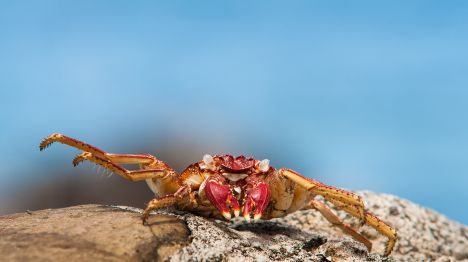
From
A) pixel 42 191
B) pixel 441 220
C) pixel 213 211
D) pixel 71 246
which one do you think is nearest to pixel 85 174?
pixel 42 191

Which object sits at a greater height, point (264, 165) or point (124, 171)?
point (264, 165)

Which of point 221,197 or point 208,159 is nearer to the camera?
point 221,197

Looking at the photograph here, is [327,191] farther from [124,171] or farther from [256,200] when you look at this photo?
[124,171]

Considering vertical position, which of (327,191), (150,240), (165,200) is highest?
(327,191)

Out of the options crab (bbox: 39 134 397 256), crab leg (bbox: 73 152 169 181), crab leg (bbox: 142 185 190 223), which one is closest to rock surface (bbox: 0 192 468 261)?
crab leg (bbox: 142 185 190 223)

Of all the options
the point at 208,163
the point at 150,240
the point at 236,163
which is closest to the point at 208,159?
the point at 208,163

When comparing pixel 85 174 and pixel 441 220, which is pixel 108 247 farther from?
pixel 85 174
